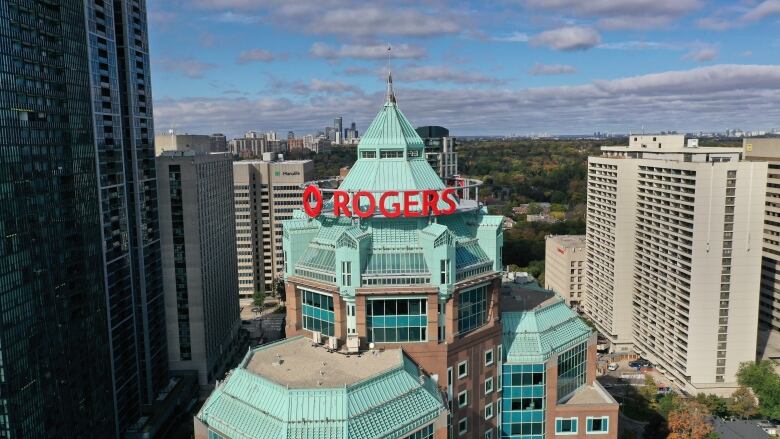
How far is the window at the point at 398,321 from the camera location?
6091 centimetres

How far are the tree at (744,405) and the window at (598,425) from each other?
4450cm

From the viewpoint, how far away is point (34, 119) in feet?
240

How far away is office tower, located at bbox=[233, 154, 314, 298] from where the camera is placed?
602 ft

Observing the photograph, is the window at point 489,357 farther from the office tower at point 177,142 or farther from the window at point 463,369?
the office tower at point 177,142

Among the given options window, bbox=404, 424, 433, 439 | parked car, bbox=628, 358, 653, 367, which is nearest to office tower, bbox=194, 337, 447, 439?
window, bbox=404, 424, 433, 439

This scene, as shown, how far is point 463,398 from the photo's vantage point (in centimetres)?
6406

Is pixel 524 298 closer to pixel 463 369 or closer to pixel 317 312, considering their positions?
pixel 463 369

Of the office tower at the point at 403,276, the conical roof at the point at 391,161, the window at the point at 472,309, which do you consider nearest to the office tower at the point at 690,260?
the office tower at the point at 403,276

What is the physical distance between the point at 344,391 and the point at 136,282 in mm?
69877

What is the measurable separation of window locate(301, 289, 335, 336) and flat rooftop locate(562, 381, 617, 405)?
31695mm

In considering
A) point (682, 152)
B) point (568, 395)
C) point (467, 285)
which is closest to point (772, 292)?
point (682, 152)

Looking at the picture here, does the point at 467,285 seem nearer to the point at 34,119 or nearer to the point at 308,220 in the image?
the point at 308,220

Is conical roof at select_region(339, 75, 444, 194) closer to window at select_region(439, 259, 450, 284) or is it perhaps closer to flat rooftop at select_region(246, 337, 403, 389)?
window at select_region(439, 259, 450, 284)

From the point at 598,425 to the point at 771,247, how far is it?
84654mm
